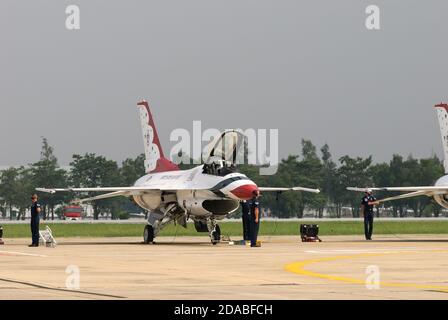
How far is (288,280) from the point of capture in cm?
2103

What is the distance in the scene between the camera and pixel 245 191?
38.5 metres

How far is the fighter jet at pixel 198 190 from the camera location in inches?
1548

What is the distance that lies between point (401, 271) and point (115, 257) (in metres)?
9.45

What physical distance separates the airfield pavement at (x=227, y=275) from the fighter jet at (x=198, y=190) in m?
6.76

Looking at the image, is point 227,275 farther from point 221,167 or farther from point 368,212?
point 368,212

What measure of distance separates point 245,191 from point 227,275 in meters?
16.0

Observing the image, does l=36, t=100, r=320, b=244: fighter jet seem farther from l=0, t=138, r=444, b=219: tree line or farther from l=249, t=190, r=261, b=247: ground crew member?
l=0, t=138, r=444, b=219: tree line

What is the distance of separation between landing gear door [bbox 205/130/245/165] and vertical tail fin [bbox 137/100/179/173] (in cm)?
742

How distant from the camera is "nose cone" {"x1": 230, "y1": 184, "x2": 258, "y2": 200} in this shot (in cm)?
3844

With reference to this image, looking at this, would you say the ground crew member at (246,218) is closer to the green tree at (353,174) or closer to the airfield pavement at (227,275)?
the airfield pavement at (227,275)

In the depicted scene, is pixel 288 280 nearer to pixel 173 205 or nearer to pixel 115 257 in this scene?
pixel 115 257

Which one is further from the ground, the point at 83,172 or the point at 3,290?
the point at 83,172

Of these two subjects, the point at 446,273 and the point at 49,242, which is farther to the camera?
the point at 49,242
